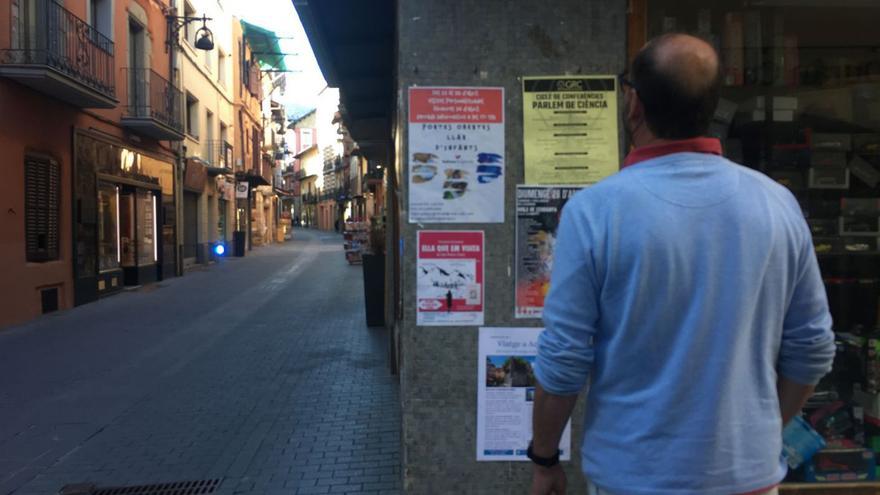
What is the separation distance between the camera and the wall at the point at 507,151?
311 cm

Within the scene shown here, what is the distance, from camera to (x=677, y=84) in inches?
60.9

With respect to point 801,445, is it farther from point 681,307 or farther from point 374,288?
point 374,288

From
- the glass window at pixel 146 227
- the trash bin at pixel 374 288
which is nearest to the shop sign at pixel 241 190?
the glass window at pixel 146 227

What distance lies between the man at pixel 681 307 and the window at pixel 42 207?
12.0 m

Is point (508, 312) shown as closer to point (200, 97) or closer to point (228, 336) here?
point (228, 336)

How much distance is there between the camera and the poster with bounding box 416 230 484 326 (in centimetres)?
315

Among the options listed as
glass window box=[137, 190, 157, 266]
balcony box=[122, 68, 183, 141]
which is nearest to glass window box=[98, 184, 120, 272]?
glass window box=[137, 190, 157, 266]

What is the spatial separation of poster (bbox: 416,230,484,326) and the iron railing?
9.95 meters

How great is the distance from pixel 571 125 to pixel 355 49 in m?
3.09

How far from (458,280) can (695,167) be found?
1.72m

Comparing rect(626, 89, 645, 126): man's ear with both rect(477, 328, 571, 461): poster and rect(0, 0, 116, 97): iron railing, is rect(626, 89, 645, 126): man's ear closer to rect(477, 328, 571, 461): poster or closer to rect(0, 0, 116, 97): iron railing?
rect(477, 328, 571, 461): poster

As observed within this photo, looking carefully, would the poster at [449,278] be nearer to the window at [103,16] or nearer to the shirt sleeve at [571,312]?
the shirt sleeve at [571,312]

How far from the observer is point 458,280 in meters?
3.17

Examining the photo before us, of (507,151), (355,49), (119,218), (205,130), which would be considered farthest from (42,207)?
(205,130)
